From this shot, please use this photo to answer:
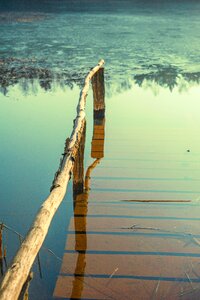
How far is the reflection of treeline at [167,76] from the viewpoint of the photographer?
44.8ft

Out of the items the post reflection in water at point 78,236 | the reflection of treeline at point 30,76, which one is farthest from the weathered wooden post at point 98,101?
the reflection of treeline at point 30,76

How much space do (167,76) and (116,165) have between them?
795cm

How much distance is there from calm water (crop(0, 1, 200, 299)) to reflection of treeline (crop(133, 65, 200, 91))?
3 cm

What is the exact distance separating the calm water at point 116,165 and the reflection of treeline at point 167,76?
1.4 inches

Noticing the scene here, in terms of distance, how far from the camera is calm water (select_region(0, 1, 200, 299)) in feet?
14.1

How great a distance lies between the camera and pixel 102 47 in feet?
63.4

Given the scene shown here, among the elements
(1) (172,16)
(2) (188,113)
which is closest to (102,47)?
(2) (188,113)

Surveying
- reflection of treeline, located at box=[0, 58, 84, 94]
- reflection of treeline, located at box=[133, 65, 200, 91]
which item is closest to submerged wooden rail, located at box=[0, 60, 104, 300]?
reflection of treeline, located at box=[0, 58, 84, 94]

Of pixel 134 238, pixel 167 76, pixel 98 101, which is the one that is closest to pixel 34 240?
pixel 134 238

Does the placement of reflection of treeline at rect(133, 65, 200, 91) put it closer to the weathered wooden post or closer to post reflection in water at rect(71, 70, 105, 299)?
the weathered wooden post

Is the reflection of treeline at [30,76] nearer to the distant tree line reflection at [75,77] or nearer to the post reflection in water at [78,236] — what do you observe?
the distant tree line reflection at [75,77]

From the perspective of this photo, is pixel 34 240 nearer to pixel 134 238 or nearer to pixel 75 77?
pixel 134 238

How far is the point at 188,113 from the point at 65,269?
7065 mm

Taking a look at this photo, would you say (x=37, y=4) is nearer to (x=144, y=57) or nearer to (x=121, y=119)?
(x=144, y=57)
